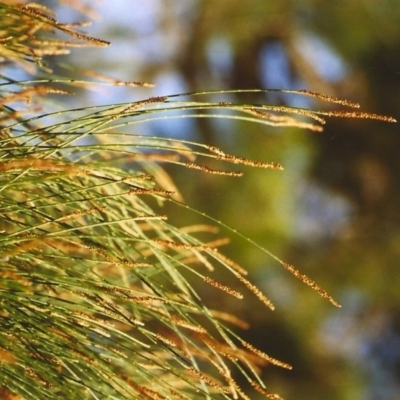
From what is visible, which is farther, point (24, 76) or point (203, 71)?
point (203, 71)

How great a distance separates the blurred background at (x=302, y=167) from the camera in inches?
72.3

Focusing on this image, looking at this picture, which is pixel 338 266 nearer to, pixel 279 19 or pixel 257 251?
pixel 257 251

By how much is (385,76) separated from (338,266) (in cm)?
50

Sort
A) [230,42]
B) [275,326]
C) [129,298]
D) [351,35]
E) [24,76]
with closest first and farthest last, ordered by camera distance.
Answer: [129,298] → [24,76] → [351,35] → [230,42] → [275,326]

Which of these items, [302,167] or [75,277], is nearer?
[75,277]

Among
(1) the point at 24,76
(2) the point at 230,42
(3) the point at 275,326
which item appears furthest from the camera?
(3) the point at 275,326

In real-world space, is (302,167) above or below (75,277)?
above

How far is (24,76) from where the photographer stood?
73cm

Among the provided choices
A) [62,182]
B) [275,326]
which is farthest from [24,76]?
[275,326]

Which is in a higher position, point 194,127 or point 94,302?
point 194,127

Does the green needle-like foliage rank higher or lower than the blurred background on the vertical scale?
lower

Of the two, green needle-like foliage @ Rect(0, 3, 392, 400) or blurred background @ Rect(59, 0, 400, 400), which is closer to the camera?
green needle-like foliage @ Rect(0, 3, 392, 400)

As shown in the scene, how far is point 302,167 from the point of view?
197cm

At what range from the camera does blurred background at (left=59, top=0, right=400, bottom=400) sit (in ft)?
6.03
